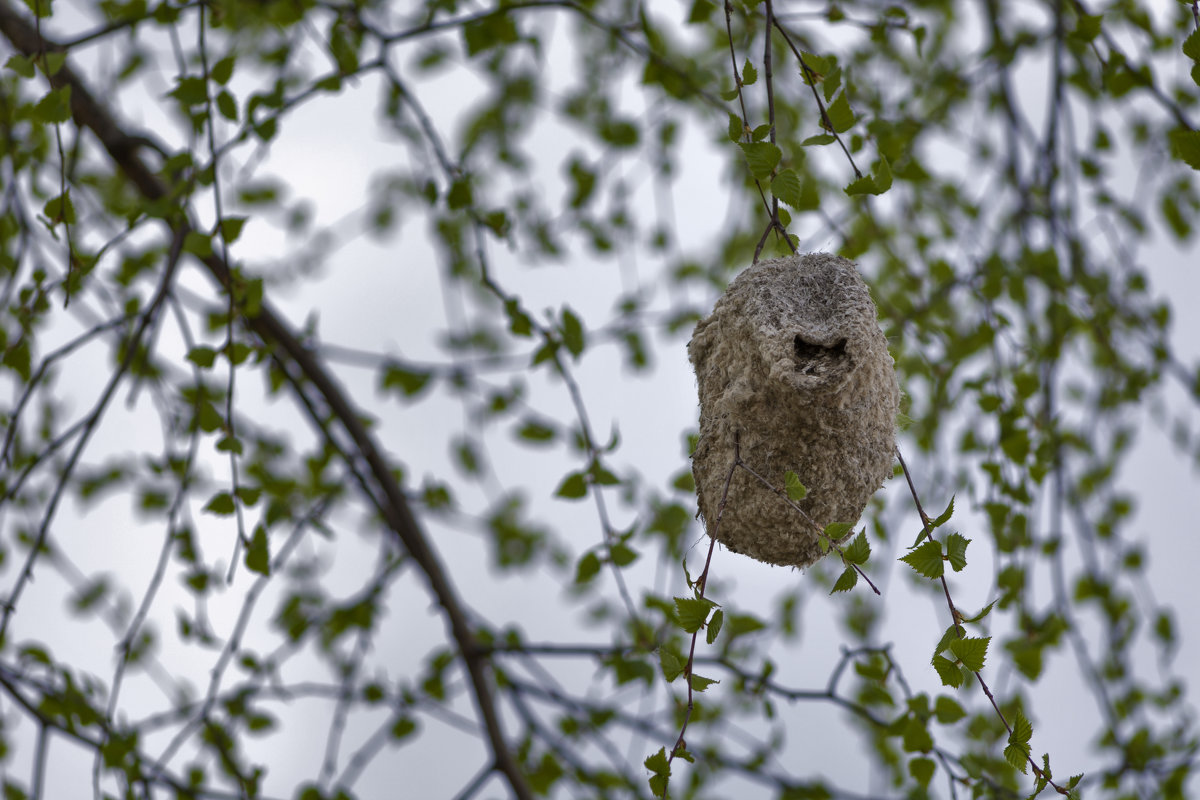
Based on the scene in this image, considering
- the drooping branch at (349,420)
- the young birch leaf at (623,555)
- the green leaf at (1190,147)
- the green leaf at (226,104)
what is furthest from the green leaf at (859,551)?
the drooping branch at (349,420)

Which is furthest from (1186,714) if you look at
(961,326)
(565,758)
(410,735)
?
(410,735)

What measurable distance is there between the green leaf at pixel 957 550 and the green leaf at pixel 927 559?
0.04 feet

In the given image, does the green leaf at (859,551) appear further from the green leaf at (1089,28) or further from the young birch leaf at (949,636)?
the green leaf at (1089,28)

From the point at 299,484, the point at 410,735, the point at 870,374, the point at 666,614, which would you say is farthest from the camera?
the point at 299,484

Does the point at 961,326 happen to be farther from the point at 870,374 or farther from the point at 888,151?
the point at 870,374

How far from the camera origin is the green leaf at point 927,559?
769mm

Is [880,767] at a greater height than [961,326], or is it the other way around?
[961,326]

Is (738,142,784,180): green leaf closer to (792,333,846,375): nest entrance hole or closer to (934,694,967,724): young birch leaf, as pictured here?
(792,333,846,375): nest entrance hole

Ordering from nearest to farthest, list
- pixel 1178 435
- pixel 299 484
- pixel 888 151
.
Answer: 1. pixel 888 151
2. pixel 299 484
3. pixel 1178 435

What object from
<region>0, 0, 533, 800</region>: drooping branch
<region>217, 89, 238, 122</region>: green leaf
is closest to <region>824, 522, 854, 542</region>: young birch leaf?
<region>217, 89, 238, 122</region>: green leaf

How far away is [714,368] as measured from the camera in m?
0.92

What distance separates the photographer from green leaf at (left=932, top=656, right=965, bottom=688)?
31.2 inches

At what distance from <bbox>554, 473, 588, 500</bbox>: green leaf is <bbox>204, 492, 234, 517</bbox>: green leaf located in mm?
390

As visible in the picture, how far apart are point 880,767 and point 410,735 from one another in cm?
97
